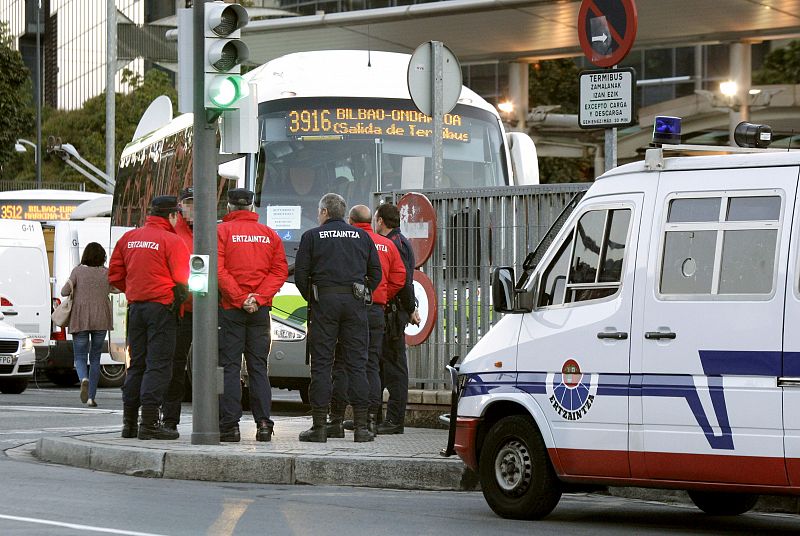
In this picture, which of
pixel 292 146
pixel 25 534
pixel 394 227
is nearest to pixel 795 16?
pixel 292 146

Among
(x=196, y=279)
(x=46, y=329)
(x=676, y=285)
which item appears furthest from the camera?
(x=46, y=329)

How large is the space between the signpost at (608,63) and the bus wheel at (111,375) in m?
14.7

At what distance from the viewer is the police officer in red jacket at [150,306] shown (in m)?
12.4

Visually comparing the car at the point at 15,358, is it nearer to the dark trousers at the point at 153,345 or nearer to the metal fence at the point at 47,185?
the dark trousers at the point at 153,345

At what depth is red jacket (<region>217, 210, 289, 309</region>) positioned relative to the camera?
12188mm

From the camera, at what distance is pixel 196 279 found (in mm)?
11859

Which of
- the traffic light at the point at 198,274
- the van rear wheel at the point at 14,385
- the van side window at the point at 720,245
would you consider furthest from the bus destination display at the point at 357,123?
the van side window at the point at 720,245

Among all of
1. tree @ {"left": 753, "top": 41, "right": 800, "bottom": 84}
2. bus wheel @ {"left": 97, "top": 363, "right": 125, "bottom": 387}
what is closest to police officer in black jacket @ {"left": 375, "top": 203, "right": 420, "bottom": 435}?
bus wheel @ {"left": 97, "top": 363, "right": 125, "bottom": 387}

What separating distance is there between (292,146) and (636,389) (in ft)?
28.2

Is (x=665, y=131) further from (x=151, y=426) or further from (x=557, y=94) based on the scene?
(x=557, y=94)

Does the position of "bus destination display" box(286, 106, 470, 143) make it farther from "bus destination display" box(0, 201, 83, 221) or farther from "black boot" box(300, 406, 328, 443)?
"bus destination display" box(0, 201, 83, 221)

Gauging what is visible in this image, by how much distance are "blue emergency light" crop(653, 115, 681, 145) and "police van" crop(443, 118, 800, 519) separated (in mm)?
27

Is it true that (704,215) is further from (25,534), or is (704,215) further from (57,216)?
(57,216)

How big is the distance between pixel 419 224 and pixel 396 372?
1.41 metres
